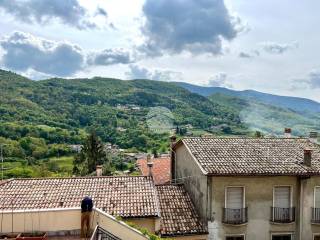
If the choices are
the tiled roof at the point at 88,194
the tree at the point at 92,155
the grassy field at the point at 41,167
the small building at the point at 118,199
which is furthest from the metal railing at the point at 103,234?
the grassy field at the point at 41,167

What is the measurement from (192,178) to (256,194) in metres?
3.83

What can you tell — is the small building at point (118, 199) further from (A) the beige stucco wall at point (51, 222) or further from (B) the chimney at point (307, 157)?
(B) the chimney at point (307, 157)

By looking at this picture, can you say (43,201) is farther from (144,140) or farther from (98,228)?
(144,140)

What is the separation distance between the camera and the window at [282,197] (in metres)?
22.7

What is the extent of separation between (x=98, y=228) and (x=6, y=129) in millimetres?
110960

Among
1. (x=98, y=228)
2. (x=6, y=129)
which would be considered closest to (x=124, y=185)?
(x=98, y=228)

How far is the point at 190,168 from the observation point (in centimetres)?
2462

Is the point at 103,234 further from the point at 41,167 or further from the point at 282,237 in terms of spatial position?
Answer: the point at 41,167

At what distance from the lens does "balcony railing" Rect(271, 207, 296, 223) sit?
22438 mm

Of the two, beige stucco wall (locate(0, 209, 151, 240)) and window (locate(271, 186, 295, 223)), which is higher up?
Answer: beige stucco wall (locate(0, 209, 151, 240))

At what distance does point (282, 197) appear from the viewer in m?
22.8

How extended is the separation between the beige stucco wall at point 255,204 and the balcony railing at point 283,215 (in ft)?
0.72

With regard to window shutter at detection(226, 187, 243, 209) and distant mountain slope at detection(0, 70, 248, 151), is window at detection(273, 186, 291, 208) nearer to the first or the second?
window shutter at detection(226, 187, 243, 209)

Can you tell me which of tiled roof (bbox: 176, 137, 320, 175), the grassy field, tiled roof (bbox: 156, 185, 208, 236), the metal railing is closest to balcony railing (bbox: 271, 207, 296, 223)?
tiled roof (bbox: 176, 137, 320, 175)
